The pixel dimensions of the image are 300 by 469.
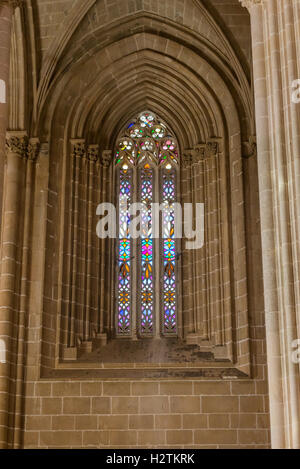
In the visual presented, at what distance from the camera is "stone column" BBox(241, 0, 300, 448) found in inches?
388

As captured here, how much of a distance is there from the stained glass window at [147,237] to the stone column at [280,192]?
5.88m

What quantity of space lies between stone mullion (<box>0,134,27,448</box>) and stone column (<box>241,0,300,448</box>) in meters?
5.84

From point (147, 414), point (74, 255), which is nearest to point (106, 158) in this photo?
point (74, 255)

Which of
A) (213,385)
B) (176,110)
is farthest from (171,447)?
(176,110)

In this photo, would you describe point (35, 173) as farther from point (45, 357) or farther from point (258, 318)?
point (258, 318)

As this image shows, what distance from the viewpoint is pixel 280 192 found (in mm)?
10594

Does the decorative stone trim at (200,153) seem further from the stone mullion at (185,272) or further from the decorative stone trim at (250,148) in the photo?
the decorative stone trim at (250,148)

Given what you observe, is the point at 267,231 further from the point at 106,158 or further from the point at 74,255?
the point at 106,158

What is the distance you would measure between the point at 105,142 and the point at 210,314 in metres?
4.22

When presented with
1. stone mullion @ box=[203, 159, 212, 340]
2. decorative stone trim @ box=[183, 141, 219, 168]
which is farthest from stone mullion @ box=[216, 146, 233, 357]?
stone mullion @ box=[203, 159, 212, 340]

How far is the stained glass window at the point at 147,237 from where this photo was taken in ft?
53.2

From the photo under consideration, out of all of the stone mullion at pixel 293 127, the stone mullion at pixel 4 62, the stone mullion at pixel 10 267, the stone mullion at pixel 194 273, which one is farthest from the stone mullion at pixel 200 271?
the stone mullion at pixel 293 127

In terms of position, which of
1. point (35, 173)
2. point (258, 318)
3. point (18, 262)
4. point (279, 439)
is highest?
point (35, 173)

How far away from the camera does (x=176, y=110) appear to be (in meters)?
17.3
